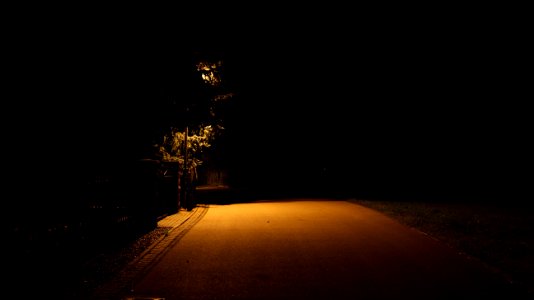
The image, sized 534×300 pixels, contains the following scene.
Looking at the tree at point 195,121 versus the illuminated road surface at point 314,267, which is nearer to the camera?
the illuminated road surface at point 314,267

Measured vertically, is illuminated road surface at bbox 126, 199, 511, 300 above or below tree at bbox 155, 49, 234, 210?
below

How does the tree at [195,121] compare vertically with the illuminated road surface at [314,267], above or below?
above

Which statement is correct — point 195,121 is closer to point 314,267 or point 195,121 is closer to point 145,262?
point 145,262

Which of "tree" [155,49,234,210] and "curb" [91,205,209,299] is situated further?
"tree" [155,49,234,210]

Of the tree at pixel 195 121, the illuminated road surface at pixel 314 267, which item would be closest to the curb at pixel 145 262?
the illuminated road surface at pixel 314 267

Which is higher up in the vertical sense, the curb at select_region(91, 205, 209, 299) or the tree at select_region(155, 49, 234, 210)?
the tree at select_region(155, 49, 234, 210)

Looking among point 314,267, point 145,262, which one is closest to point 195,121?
point 145,262

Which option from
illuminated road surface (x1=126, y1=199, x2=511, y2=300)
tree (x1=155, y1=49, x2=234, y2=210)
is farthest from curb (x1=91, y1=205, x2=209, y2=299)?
tree (x1=155, y1=49, x2=234, y2=210)

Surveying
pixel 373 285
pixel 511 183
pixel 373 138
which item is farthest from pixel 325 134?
pixel 373 285

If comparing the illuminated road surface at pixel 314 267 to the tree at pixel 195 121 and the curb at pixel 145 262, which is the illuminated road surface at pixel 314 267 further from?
the tree at pixel 195 121

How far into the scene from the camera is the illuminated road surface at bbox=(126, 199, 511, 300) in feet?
21.4

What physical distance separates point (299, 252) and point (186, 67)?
7624 millimetres

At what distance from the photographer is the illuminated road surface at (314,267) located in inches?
256

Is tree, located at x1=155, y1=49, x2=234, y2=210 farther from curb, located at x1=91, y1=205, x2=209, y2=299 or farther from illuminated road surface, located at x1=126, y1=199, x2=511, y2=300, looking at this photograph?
illuminated road surface, located at x1=126, y1=199, x2=511, y2=300
